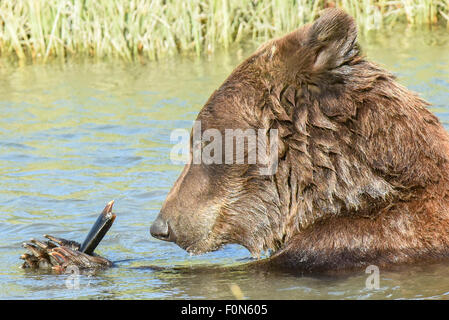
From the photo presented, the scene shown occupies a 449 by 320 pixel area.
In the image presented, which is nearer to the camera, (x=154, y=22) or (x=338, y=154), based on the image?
(x=338, y=154)

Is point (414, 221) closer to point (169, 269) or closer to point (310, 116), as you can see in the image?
point (310, 116)

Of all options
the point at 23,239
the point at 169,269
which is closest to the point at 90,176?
the point at 23,239

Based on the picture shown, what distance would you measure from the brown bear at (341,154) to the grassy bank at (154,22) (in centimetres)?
935

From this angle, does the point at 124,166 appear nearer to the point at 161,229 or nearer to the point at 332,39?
the point at 161,229

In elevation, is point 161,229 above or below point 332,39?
below

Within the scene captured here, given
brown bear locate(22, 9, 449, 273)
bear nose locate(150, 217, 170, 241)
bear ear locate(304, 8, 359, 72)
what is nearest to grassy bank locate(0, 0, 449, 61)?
bear nose locate(150, 217, 170, 241)

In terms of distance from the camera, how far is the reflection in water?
523 centimetres

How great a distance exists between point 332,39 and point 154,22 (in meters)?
9.77

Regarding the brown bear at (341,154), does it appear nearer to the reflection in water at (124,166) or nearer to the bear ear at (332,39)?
the bear ear at (332,39)

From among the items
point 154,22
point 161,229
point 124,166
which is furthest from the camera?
point 154,22

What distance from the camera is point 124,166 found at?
907cm

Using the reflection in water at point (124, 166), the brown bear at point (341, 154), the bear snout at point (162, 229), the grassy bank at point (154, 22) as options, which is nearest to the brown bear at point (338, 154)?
the brown bear at point (341, 154)

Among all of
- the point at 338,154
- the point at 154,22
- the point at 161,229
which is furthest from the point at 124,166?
the point at 154,22

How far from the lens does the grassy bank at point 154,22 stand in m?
14.3
